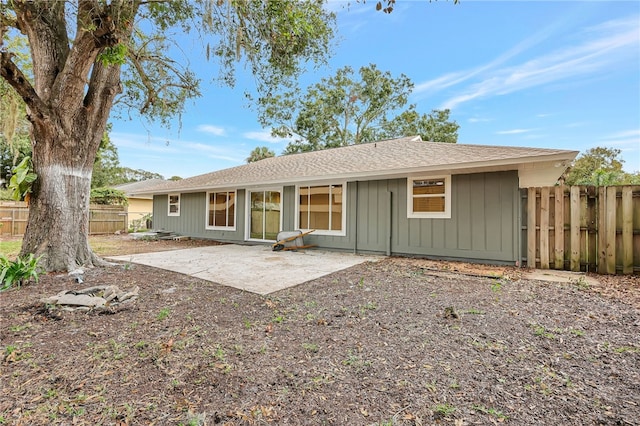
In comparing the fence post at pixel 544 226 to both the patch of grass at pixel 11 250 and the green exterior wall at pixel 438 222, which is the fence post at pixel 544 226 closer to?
the green exterior wall at pixel 438 222

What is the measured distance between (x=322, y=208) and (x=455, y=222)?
385cm

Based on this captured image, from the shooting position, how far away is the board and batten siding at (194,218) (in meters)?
11.1

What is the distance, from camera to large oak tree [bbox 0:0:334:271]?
177 inches

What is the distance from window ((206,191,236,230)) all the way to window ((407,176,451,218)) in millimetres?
6823

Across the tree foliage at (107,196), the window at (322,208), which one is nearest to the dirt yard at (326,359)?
the window at (322,208)

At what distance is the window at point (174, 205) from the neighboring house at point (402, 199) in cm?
240

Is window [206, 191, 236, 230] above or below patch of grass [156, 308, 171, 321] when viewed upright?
above

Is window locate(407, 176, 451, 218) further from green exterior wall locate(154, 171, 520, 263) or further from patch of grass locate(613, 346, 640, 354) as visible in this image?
patch of grass locate(613, 346, 640, 354)

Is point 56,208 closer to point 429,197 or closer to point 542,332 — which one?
point 542,332

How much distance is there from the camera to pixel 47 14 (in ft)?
16.5

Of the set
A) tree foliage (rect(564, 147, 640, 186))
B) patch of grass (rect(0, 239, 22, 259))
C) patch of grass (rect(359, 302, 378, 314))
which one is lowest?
patch of grass (rect(359, 302, 378, 314))

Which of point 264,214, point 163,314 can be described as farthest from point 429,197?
point 163,314

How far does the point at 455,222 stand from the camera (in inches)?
274

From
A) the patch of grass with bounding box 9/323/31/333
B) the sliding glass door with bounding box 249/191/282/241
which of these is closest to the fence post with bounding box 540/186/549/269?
the sliding glass door with bounding box 249/191/282/241
